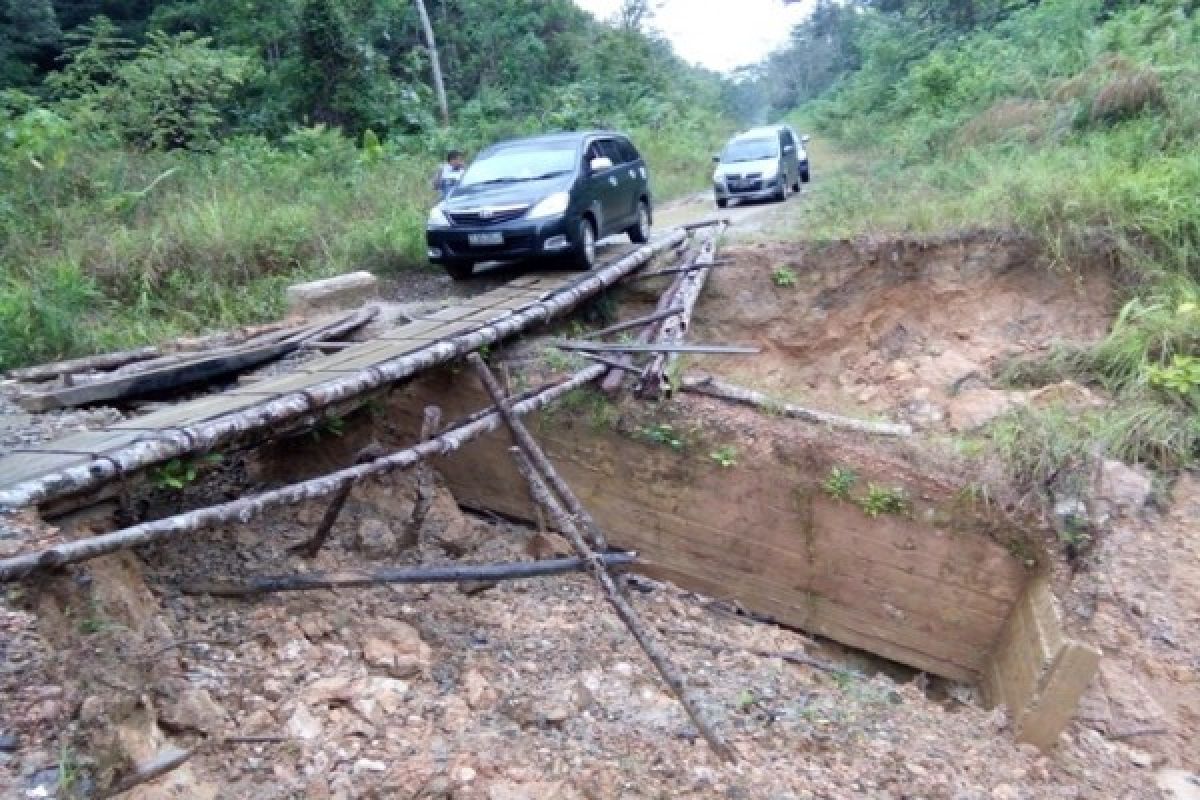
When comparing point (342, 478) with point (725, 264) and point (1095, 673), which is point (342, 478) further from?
point (725, 264)

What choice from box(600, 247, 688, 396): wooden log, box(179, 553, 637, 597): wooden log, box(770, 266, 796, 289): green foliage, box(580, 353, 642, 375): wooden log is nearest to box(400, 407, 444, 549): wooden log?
box(179, 553, 637, 597): wooden log

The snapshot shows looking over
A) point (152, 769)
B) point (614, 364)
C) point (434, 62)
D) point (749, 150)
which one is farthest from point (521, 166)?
point (434, 62)

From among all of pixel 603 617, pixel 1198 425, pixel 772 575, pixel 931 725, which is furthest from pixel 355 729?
pixel 1198 425

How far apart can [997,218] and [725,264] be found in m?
3.09

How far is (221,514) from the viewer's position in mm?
3898

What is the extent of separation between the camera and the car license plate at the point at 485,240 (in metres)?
8.80

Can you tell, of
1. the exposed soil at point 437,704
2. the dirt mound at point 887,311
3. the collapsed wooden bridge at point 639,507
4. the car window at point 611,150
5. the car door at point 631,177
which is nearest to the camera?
the exposed soil at point 437,704

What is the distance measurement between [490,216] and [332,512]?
4.33 metres

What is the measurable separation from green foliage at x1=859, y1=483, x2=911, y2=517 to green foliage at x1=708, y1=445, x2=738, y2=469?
1.01 metres

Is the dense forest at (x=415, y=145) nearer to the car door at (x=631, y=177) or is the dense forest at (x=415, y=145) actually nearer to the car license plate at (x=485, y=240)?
the car license plate at (x=485, y=240)

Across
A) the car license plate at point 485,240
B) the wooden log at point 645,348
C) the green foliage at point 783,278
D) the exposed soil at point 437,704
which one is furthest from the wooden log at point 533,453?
the green foliage at point 783,278

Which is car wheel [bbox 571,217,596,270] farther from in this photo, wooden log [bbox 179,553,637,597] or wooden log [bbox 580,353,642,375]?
wooden log [bbox 179,553,637,597]

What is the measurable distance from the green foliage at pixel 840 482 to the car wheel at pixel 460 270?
4.57 meters

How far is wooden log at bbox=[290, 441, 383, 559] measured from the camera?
5.25 m
